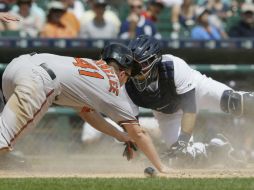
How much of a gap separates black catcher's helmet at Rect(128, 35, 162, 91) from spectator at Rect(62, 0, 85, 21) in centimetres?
468

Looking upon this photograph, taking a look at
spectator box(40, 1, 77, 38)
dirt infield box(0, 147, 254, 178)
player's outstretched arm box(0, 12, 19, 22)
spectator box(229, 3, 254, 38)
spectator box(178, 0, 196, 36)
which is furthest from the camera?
spectator box(178, 0, 196, 36)

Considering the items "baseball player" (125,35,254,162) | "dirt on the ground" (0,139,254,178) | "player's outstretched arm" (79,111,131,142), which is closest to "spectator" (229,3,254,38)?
"dirt on the ground" (0,139,254,178)

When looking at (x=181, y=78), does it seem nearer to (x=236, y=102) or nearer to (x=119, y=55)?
(x=236, y=102)

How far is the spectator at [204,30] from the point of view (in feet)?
41.7

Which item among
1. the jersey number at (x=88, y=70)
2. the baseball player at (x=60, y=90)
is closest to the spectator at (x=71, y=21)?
the baseball player at (x=60, y=90)

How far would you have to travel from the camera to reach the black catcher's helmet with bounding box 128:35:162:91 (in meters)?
8.39

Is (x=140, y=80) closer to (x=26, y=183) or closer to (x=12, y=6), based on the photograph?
(x=26, y=183)

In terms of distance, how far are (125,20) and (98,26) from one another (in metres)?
0.80

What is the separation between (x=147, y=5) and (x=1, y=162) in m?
6.04

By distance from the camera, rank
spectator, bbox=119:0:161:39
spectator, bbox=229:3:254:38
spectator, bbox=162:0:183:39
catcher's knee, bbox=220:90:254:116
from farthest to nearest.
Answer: spectator, bbox=162:0:183:39 < spectator, bbox=229:3:254:38 < spectator, bbox=119:0:161:39 < catcher's knee, bbox=220:90:254:116

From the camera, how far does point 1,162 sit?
29.7 ft

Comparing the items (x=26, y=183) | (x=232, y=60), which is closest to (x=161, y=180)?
(x=26, y=183)

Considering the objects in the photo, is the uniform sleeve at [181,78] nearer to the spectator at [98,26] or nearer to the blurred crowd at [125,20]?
the blurred crowd at [125,20]

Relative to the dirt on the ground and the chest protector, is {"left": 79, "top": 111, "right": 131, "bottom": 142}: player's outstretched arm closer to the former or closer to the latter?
the dirt on the ground
